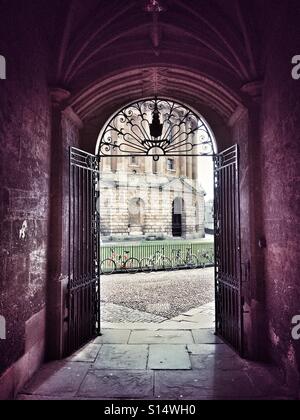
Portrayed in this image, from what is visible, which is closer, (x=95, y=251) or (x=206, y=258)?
(x=95, y=251)

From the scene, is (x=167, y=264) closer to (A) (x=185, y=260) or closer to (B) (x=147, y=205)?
(A) (x=185, y=260)

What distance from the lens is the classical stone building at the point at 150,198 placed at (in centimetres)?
2766

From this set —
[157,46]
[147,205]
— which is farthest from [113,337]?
[147,205]

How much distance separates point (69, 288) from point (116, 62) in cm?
377

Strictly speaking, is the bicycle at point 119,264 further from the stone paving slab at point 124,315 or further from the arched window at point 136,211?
the arched window at point 136,211

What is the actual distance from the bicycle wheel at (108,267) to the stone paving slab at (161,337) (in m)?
7.29

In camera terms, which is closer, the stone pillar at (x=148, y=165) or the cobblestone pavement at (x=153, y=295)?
the cobblestone pavement at (x=153, y=295)

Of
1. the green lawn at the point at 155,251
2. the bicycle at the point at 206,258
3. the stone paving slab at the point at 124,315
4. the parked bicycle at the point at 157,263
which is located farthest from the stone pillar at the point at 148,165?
the stone paving slab at the point at 124,315

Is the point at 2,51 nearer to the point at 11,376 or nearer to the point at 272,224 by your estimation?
the point at 11,376

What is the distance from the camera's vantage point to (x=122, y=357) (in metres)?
4.59

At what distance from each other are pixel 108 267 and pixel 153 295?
16.9 ft

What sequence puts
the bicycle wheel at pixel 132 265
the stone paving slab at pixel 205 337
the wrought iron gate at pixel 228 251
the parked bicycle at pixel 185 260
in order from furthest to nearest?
the parked bicycle at pixel 185 260, the bicycle wheel at pixel 132 265, the stone paving slab at pixel 205 337, the wrought iron gate at pixel 228 251

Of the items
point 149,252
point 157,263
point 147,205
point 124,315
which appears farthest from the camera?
point 147,205

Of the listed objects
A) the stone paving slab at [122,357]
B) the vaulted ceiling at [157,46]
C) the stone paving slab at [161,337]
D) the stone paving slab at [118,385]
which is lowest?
the stone paving slab at [161,337]
